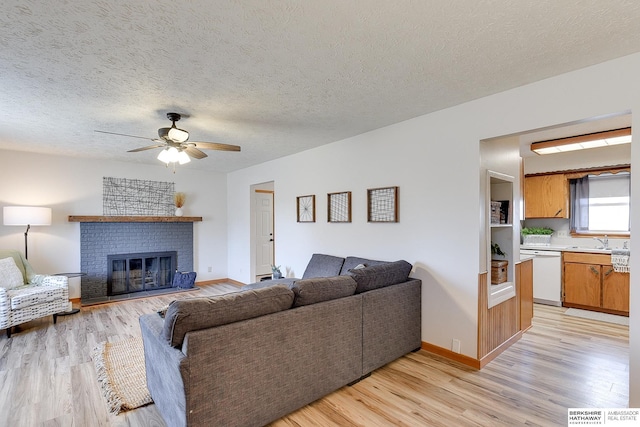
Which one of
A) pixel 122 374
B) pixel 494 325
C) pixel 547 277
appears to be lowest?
pixel 122 374

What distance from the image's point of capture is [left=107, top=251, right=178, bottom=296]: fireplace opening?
5422mm

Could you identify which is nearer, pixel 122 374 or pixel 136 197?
pixel 122 374

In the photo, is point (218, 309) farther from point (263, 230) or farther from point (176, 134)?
point (263, 230)

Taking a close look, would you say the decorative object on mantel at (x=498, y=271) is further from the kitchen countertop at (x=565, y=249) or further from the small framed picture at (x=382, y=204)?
the kitchen countertop at (x=565, y=249)

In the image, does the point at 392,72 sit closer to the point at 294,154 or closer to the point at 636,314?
the point at 636,314

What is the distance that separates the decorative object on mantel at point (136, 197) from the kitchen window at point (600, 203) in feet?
23.2

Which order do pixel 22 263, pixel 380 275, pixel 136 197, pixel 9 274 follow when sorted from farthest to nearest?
1. pixel 136 197
2. pixel 22 263
3. pixel 9 274
4. pixel 380 275

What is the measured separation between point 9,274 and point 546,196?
25.7 feet

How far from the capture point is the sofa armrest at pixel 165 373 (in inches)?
64.4

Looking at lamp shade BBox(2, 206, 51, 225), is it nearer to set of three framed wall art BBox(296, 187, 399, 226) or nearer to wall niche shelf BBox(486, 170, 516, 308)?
set of three framed wall art BBox(296, 187, 399, 226)

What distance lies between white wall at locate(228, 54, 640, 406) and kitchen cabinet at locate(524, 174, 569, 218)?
3184 mm

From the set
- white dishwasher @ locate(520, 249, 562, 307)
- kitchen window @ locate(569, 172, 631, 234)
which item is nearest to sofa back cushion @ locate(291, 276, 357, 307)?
white dishwasher @ locate(520, 249, 562, 307)

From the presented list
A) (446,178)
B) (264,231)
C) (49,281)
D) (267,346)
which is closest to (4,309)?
(49,281)

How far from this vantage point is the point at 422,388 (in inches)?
95.4
